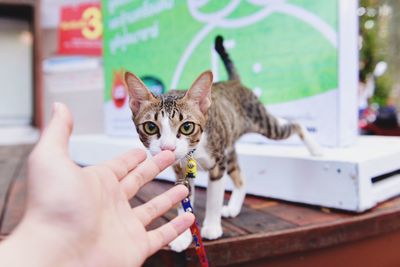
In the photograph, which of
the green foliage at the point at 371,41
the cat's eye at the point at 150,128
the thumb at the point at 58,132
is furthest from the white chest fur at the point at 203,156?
the green foliage at the point at 371,41

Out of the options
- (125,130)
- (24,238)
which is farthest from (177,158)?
(125,130)

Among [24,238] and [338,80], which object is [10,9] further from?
[24,238]

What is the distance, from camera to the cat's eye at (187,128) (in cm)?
49

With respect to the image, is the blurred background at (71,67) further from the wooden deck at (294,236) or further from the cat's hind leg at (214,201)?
the cat's hind leg at (214,201)

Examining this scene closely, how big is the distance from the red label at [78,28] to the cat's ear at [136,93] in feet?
5.17

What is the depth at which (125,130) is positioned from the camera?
4.42ft

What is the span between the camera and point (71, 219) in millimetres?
394

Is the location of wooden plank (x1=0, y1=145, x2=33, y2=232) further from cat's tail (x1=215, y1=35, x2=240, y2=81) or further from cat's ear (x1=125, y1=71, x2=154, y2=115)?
cat's tail (x1=215, y1=35, x2=240, y2=81)

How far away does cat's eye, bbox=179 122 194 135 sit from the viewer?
488 millimetres

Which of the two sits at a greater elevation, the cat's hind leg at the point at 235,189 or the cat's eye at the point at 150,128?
the cat's eye at the point at 150,128

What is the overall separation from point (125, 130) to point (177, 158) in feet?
2.91

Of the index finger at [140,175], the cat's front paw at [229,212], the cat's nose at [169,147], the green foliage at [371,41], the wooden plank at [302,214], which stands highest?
the green foliage at [371,41]

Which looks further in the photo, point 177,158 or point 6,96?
point 6,96

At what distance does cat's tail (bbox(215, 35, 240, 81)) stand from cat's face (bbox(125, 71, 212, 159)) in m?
0.28
